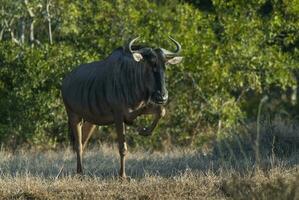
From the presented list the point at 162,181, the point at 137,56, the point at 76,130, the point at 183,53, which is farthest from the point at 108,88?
the point at 183,53

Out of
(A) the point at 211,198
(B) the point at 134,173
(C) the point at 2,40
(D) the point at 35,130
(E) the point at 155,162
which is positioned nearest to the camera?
(A) the point at 211,198

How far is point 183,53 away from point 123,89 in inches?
376

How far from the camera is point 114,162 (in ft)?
52.1

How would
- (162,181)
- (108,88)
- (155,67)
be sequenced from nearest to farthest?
(162,181) → (155,67) → (108,88)

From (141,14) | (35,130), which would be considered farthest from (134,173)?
(141,14)

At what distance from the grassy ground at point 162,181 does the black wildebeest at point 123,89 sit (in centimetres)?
67

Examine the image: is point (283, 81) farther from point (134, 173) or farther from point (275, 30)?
point (134, 173)

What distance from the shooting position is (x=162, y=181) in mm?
12258

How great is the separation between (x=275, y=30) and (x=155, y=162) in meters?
9.66

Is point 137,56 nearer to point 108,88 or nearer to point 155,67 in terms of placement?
point 155,67

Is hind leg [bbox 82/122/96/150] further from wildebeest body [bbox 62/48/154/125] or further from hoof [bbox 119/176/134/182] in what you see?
hoof [bbox 119/176/134/182]

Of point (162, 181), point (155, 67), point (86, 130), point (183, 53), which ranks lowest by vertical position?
point (162, 181)

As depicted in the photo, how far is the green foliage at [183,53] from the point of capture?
22766 mm

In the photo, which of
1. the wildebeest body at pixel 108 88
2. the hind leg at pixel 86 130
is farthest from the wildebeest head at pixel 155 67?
the hind leg at pixel 86 130
